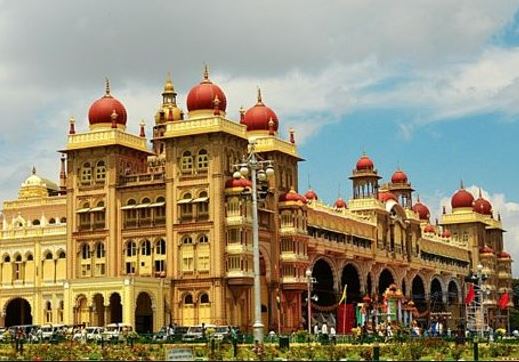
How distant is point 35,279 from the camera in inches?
3428

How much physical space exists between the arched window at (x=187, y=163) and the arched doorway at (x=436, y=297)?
181ft

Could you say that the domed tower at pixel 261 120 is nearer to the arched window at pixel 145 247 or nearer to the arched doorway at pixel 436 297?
the arched window at pixel 145 247

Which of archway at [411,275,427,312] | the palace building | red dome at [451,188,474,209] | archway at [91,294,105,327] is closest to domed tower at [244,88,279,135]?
the palace building

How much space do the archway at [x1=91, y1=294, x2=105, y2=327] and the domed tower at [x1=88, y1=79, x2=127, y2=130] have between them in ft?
48.4

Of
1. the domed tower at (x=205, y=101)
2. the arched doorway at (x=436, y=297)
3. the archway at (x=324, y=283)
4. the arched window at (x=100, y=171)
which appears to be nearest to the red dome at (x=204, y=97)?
the domed tower at (x=205, y=101)

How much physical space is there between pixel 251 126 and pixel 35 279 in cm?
2335

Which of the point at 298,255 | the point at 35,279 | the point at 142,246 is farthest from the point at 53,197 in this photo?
the point at 298,255

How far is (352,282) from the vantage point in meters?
104

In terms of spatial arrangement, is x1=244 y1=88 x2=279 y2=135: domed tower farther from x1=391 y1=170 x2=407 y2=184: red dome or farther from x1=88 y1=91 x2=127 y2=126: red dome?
x1=391 y1=170 x2=407 y2=184: red dome

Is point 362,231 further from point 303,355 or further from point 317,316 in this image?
point 303,355

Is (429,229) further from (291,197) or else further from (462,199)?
(291,197)

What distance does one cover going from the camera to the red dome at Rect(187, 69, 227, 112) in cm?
7975

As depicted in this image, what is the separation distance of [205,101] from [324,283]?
27.8 meters

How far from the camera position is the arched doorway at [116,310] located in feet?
261
